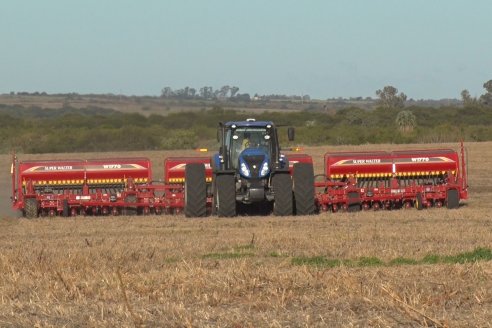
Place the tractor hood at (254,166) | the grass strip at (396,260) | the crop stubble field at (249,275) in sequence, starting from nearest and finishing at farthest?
the crop stubble field at (249,275) < the grass strip at (396,260) < the tractor hood at (254,166)

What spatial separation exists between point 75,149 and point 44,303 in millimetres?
43895

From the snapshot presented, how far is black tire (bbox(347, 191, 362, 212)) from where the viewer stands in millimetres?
20438

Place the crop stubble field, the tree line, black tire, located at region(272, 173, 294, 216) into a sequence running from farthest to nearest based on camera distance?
the tree line < black tire, located at region(272, 173, 294, 216) < the crop stubble field

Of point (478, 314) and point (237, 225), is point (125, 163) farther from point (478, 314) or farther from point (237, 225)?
point (478, 314)

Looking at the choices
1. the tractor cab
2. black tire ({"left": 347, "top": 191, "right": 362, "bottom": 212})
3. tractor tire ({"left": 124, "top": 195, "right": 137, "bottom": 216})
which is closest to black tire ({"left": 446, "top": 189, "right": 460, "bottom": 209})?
black tire ({"left": 347, "top": 191, "right": 362, "bottom": 212})

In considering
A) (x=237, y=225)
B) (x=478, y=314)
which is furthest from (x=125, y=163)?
(x=478, y=314)

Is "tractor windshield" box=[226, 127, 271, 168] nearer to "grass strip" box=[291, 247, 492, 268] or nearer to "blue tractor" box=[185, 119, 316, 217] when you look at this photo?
"blue tractor" box=[185, 119, 316, 217]

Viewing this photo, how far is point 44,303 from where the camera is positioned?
827 centimetres

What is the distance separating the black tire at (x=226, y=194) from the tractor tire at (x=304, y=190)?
117 cm

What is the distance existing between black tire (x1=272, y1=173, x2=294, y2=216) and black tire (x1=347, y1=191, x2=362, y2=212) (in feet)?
5.66

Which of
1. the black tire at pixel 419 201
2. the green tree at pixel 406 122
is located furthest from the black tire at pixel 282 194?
the green tree at pixel 406 122

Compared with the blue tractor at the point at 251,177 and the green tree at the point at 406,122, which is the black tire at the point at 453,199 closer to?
the blue tractor at the point at 251,177

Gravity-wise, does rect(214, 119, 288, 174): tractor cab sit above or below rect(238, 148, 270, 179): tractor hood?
above

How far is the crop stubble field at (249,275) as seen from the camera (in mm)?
7586
